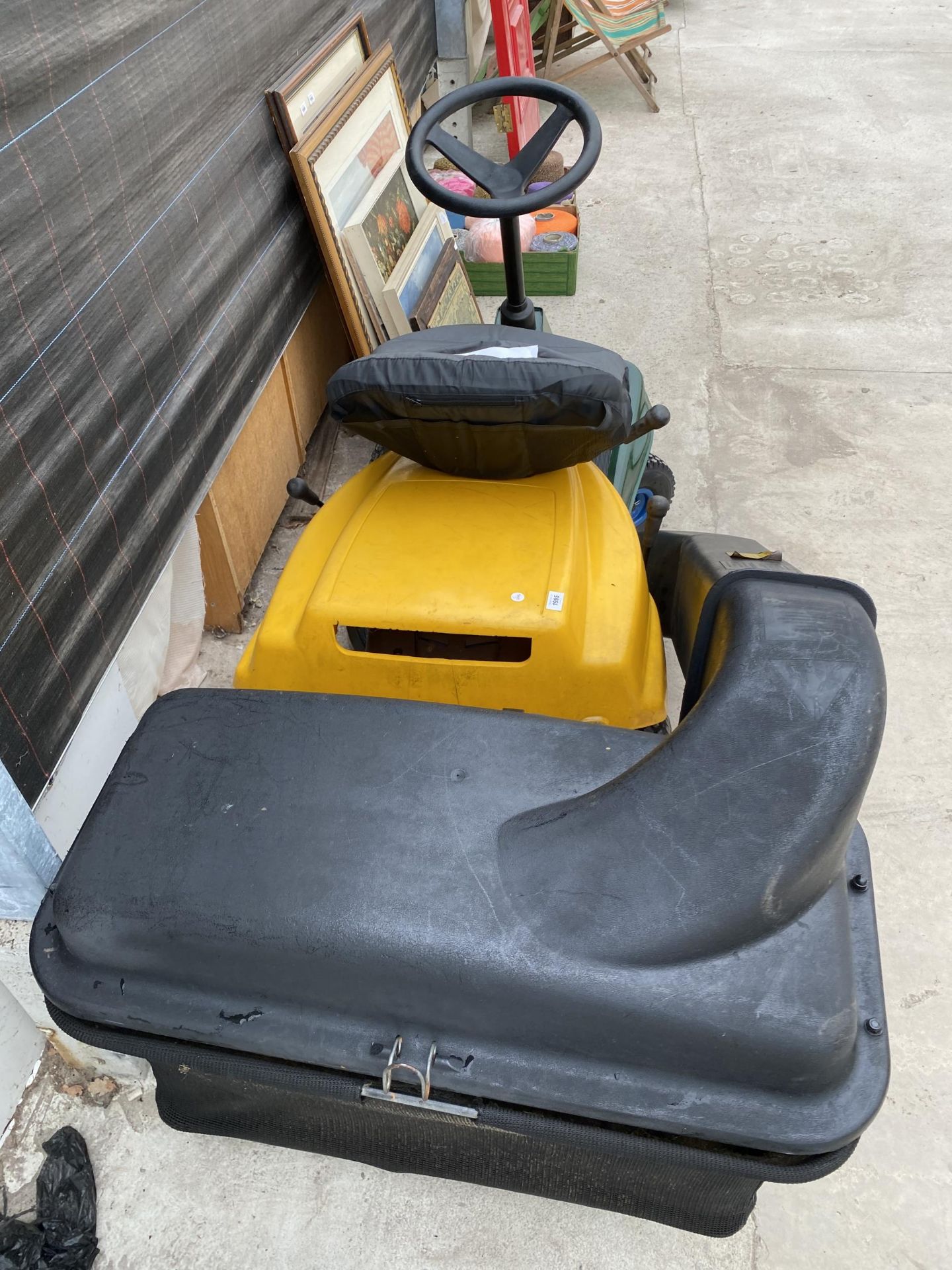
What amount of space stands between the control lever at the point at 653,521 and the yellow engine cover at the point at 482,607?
0.53 ft

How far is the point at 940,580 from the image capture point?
279 cm

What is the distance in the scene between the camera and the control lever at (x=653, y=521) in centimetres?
190

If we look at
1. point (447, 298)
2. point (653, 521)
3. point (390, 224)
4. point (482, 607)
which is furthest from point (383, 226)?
point (482, 607)

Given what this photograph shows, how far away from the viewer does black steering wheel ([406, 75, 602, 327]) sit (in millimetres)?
2066

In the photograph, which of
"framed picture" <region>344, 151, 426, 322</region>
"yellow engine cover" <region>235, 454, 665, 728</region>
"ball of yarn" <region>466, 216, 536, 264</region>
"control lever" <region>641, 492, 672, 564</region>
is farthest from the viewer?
"ball of yarn" <region>466, 216, 536, 264</region>

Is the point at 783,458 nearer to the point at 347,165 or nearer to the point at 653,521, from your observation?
the point at 653,521

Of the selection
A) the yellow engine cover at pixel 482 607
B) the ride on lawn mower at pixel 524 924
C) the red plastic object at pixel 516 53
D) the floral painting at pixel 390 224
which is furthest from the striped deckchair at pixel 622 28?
the ride on lawn mower at pixel 524 924

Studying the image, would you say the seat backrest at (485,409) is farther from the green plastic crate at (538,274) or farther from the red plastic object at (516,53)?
→ the red plastic object at (516,53)

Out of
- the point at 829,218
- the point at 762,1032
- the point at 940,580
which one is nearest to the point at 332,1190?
the point at 762,1032

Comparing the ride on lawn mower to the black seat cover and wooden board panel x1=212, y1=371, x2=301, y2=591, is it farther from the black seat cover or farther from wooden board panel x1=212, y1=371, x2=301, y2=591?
wooden board panel x1=212, y1=371, x2=301, y2=591

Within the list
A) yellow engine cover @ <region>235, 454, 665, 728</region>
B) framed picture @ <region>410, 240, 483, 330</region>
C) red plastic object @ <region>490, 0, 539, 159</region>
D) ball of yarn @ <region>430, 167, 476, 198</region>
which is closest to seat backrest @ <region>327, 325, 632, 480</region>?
yellow engine cover @ <region>235, 454, 665, 728</region>

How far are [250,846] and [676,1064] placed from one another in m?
0.59

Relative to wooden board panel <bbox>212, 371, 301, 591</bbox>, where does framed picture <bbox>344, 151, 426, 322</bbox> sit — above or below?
above

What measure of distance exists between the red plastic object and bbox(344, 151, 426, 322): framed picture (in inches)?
43.2
